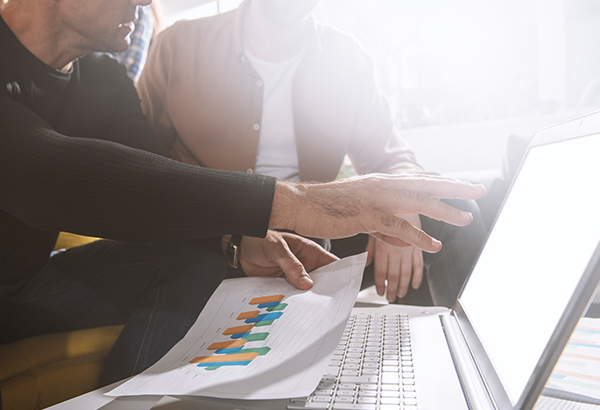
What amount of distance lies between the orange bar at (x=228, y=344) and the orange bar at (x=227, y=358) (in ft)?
0.07

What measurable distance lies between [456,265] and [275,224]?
0.51 metres

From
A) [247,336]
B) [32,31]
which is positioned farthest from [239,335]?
[32,31]

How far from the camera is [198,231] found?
1.84ft

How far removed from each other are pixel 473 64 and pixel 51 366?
352 cm

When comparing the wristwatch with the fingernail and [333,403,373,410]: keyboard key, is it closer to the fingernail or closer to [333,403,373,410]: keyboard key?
the fingernail

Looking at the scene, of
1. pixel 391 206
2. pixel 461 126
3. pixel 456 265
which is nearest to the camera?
pixel 391 206

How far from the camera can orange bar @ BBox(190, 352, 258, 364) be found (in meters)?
0.47

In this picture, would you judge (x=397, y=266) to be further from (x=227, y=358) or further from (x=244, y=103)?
(x=244, y=103)

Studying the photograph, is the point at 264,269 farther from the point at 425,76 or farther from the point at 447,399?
the point at 425,76

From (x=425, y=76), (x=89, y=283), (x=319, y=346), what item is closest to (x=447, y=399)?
(x=319, y=346)

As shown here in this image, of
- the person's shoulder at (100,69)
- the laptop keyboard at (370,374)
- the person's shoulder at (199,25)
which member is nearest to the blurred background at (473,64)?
the person's shoulder at (199,25)

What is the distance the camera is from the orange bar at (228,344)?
1.65ft

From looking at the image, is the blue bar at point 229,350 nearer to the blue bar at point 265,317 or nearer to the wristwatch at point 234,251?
the blue bar at point 265,317

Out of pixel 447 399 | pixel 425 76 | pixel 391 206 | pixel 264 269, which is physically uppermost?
pixel 425 76
